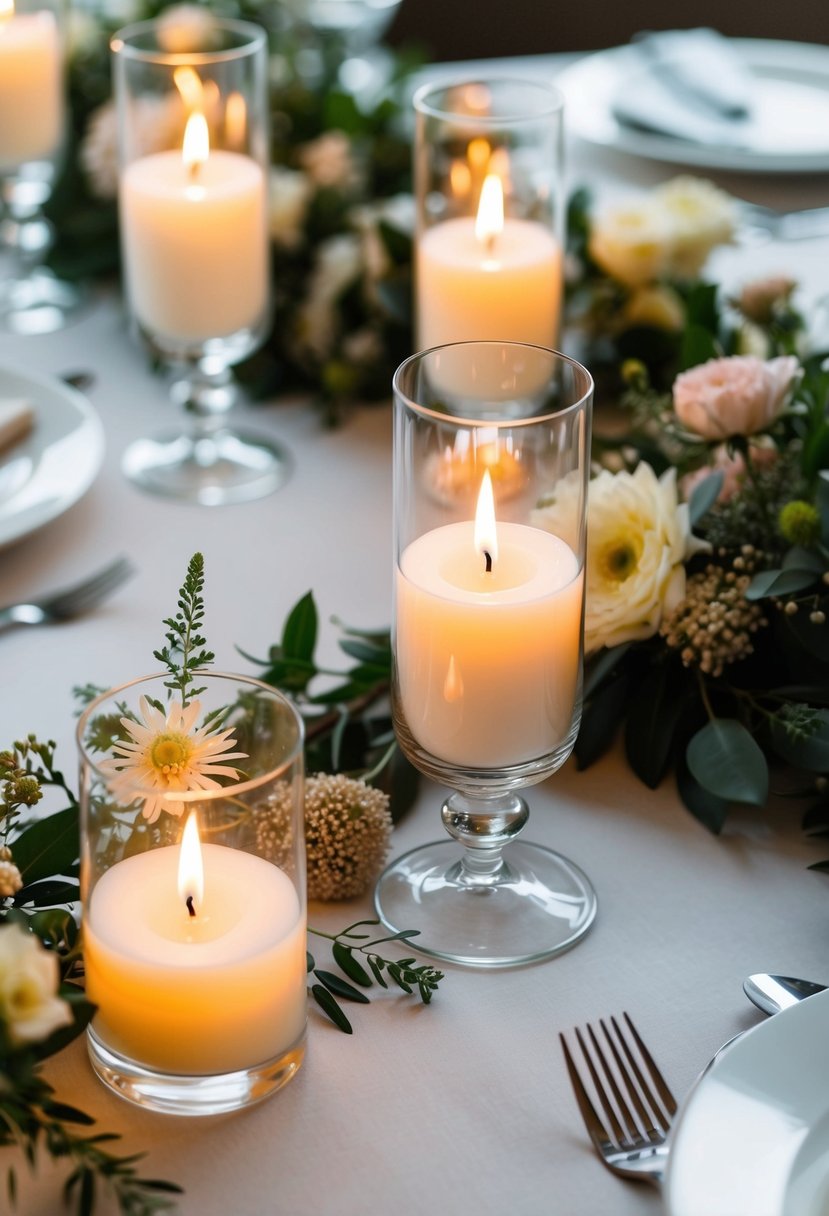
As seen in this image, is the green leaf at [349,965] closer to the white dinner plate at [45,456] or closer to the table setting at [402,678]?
the table setting at [402,678]

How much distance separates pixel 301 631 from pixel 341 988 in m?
0.28

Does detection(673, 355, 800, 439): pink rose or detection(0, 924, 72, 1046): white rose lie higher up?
detection(673, 355, 800, 439): pink rose

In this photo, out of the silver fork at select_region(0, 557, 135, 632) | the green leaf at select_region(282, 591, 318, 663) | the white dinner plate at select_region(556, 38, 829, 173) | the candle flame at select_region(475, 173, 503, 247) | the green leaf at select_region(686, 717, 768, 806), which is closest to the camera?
the green leaf at select_region(686, 717, 768, 806)

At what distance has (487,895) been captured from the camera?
92cm

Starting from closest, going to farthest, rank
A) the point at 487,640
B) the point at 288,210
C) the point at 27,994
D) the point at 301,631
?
the point at 27,994 < the point at 487,640 < the point at 301,631 < the point at 288,210

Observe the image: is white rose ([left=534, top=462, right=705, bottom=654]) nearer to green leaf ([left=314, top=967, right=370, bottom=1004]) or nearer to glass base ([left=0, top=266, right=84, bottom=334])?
green leaf ([left=314, top=967, right=370, bottom=1004])

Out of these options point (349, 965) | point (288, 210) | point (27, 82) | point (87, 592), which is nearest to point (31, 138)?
point (27, 82)

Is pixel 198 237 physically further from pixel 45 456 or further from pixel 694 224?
pixel 694 224

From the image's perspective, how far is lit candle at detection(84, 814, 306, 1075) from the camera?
0.70m

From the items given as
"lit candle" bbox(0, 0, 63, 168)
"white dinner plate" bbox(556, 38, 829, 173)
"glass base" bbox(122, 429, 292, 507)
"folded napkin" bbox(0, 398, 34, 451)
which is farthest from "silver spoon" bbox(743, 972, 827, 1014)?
"lit candle" bbox(0, 0, 63, 168)

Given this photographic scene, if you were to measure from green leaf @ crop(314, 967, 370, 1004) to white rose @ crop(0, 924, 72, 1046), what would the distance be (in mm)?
232

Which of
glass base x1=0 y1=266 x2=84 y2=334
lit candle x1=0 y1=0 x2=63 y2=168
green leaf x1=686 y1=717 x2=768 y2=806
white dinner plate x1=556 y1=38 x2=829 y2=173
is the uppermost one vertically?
lit candle x1=0 y1=0 x2=63 y2=168

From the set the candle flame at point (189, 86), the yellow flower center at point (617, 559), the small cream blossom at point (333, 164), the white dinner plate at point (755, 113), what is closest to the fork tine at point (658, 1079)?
the yellow flower center at point (617, 559)

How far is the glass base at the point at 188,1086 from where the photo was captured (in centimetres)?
73
